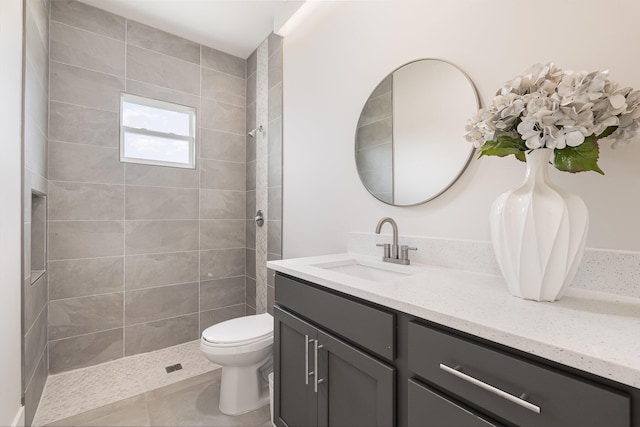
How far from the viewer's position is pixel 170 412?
1781 mm

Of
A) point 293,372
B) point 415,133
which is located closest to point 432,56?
point 415,133

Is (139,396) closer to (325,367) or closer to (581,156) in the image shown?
(325,367)

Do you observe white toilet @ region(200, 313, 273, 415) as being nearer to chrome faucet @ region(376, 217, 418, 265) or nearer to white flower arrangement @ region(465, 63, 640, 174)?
chrome faucet @ region(376, 217, 418, 265)

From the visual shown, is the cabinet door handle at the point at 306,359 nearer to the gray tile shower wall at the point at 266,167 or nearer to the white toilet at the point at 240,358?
the white toilet at the point at 240,358

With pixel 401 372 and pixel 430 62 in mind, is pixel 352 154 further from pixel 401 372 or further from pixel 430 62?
pixel 401 372

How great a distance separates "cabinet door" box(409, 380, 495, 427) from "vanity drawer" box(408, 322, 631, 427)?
0.08 ft

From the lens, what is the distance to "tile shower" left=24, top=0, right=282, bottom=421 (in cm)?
219

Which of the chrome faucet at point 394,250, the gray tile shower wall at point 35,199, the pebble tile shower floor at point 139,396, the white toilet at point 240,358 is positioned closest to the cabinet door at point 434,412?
the chrome faucet at point 394,250

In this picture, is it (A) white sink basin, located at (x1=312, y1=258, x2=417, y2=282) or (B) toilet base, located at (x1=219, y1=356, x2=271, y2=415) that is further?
(B) toilet base, located at (x1=219, y1=356, x2=271, y2=415)

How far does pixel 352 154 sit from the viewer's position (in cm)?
180

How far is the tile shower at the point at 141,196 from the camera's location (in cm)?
219

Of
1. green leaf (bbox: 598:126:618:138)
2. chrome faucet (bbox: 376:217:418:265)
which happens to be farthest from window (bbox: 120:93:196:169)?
green leaf (bbox: 598:126:618:138)

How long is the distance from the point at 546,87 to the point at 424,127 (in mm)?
665

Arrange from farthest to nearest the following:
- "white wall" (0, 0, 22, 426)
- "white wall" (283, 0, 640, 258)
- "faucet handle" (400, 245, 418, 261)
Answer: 1. "faucet handle" (400, 245, 418, 261)
2. "white wall" (0, 0, 22, 426)
3. "white wall" (283, 0, 640, 258)
